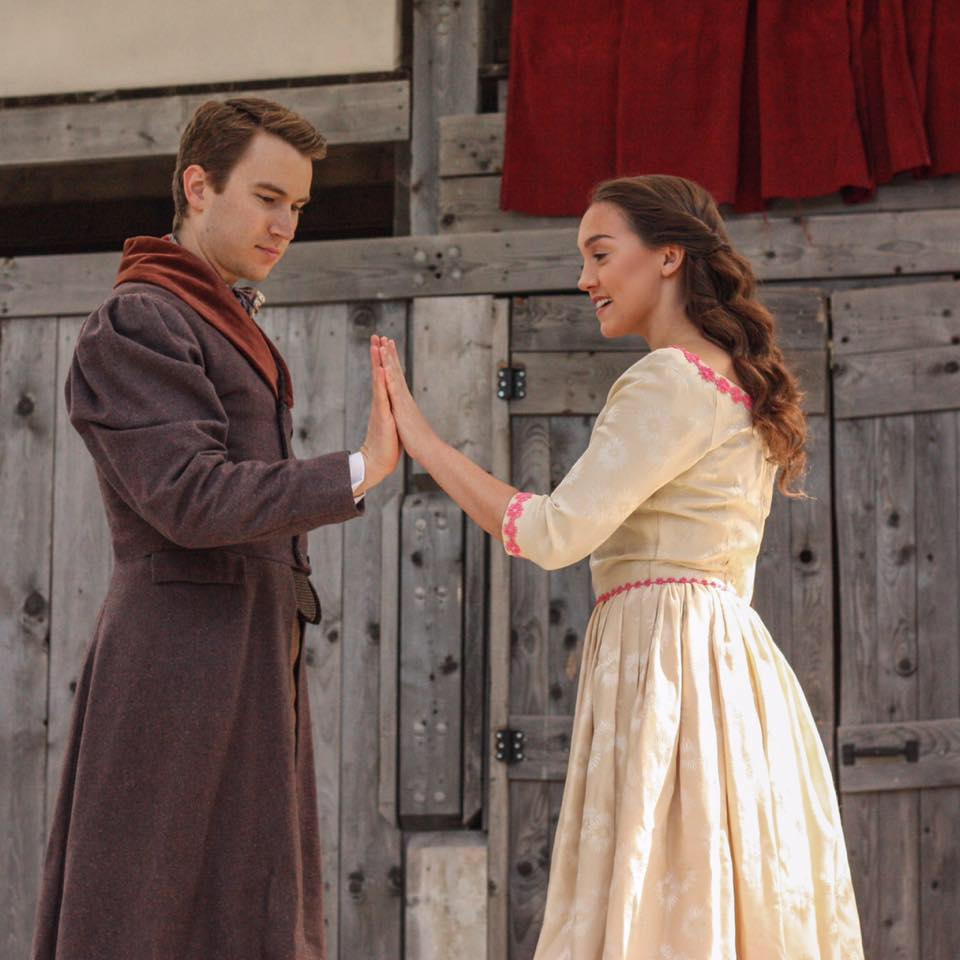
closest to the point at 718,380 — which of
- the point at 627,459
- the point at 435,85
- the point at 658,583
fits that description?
the point at 627,459

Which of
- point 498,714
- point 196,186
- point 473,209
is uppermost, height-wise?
point 473,209

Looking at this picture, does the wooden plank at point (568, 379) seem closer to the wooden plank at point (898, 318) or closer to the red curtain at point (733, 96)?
the wooden plank at point (898, 318)

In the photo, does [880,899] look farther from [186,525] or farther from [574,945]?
[186,525]

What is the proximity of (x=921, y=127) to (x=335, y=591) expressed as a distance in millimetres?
2287

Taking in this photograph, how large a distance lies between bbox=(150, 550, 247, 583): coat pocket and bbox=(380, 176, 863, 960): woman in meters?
0.43

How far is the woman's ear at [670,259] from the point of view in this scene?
2.83 metres

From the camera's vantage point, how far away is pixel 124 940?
7.77ft

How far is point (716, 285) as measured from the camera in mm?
2840

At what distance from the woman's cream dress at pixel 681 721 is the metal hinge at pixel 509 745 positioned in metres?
1.85

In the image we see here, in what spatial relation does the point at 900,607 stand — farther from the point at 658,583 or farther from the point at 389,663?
the point at 658,583

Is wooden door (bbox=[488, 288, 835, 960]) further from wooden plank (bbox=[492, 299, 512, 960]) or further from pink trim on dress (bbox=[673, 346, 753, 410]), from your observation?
pink trim on dress (bbox=[673, 346, 753, 410])

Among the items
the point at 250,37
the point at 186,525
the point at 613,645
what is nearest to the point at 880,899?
the point at 613,645

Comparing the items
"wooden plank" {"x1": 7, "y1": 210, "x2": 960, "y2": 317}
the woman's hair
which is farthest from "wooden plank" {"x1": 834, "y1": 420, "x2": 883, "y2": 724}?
the woman's hair

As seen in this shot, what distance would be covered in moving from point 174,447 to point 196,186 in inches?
24.5
